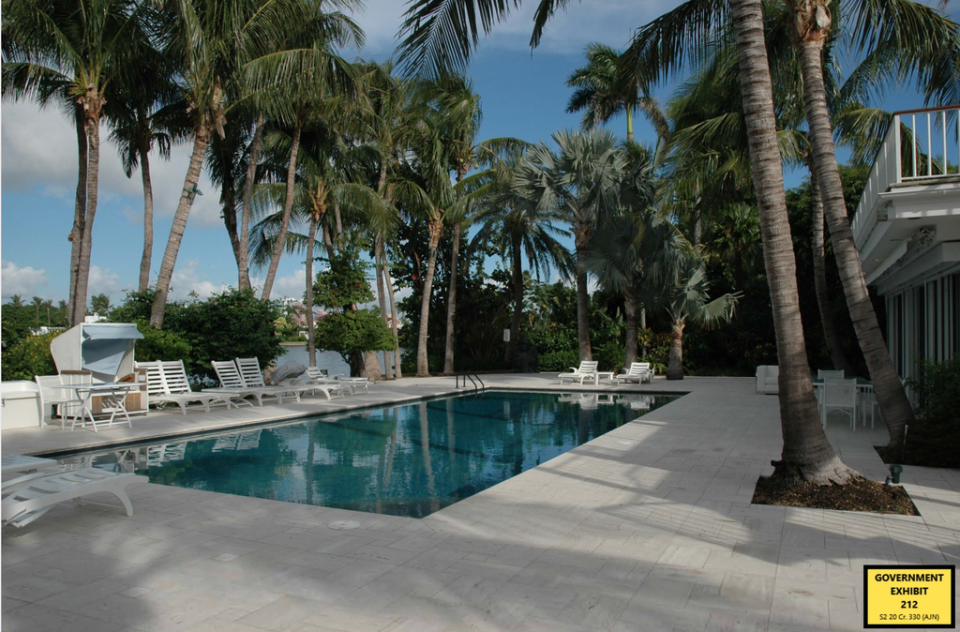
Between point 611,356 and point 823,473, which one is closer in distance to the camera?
point 823,473

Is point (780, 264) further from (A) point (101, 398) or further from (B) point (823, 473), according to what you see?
(A) point (101, 398)

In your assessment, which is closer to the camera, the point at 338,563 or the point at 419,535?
the point at 338,563

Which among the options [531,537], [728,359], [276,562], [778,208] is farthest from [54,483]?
[728,359]

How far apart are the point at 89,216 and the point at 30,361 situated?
165 inches

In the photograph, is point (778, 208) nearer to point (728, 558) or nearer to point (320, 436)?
point (728, 558)

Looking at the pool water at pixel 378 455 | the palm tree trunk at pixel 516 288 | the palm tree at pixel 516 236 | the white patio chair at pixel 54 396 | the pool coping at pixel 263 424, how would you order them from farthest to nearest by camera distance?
the palm tree trunk at pixel 516 288
the palm tree at pixel 516 236
the white patio chair at pixel 54 396
the pool coping at pixel 263 424
the pool water at pixel 378 455

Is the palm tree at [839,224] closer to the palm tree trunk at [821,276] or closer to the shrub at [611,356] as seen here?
the palm tree trunk at [821,276]

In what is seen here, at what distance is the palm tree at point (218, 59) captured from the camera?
13.9 m

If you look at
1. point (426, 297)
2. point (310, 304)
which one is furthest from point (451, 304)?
point (310, 304)

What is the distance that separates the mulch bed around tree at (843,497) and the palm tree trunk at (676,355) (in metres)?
14.1

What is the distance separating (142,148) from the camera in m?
17.6

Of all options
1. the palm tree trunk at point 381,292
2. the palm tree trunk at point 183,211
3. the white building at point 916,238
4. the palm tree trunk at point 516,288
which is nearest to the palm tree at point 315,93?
the palm tree trunk at point 183,211

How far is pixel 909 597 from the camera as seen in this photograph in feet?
11.5

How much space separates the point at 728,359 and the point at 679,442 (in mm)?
14850
